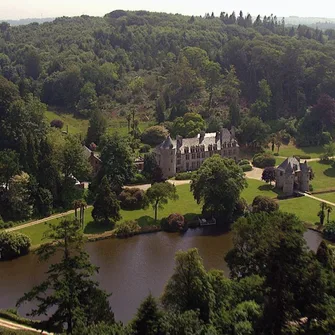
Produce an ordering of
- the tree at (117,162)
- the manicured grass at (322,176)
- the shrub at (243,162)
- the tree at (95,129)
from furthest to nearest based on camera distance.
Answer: the tree at (95,129) < the shrub at (243,162) < the manicured grass at (322,176) < the tree at (117,162)

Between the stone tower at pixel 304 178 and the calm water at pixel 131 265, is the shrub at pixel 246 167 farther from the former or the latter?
the calm water at pixel 131 265

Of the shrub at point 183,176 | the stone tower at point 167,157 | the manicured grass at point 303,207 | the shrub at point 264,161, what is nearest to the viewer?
the manicured grass at point 303,207

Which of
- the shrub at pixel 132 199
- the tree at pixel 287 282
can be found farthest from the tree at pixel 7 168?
the tree at pixel 287 282

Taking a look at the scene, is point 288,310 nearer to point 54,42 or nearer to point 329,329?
point 329,329

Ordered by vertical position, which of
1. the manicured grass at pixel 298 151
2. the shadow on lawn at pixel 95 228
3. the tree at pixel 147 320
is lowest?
the shadow on lawn at pixel 95 228

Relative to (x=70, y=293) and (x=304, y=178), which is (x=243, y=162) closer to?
(x=304, y=178)

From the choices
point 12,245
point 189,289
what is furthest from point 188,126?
point 189,289
